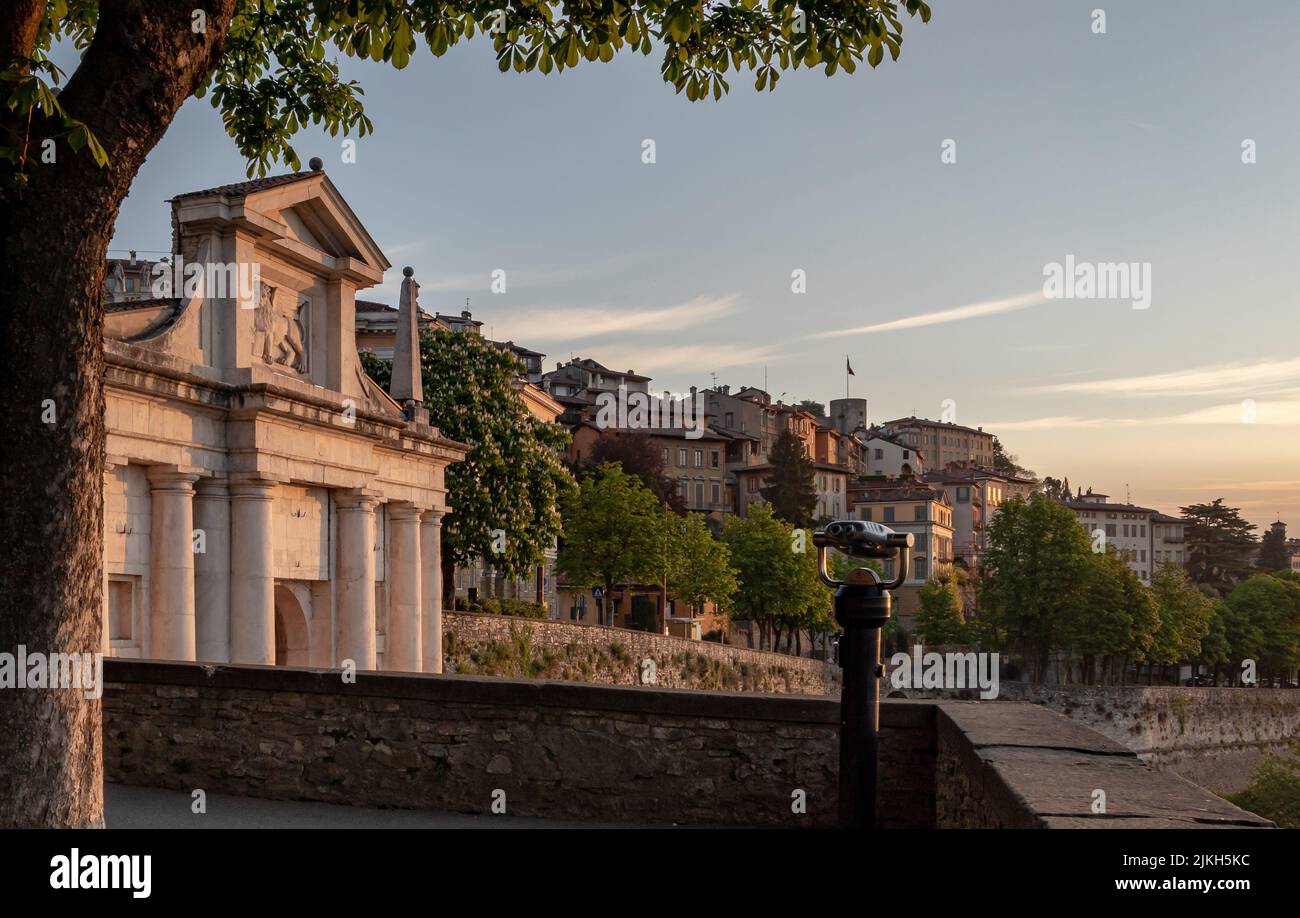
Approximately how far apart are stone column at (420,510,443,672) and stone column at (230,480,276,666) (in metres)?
7.09

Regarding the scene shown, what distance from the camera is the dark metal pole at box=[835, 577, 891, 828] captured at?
21.2 feet

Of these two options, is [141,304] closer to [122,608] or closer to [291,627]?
[122,608]

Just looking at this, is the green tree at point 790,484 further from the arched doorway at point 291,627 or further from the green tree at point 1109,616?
the arched doorway at point 291,627

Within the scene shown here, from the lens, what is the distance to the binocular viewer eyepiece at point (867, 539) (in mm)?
6664

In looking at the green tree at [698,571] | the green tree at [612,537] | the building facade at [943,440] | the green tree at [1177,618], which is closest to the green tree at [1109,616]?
the green tree at [1177,618]

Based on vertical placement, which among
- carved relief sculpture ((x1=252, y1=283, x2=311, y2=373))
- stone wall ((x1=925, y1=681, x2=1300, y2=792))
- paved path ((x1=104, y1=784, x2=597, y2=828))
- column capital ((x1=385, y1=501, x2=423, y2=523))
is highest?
carved relief sculpture ((x1=252, y1=283, x2=311, y2=373))

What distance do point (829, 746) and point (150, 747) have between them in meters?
5.98

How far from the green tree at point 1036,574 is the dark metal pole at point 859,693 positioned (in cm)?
7811

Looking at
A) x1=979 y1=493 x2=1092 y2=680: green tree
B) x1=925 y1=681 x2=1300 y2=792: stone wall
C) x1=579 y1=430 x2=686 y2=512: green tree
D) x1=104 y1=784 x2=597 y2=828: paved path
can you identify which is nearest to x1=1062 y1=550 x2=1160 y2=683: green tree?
x1=979 y1=493 x2=1092 y2=680: green tree

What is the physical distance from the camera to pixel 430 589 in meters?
29.1

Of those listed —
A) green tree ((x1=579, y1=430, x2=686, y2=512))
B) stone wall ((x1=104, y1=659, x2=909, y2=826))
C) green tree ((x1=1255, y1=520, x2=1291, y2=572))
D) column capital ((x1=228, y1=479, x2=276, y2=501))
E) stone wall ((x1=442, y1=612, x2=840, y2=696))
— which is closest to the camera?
stone wall ((x1=104, y1=659, x2=909, y2=826))

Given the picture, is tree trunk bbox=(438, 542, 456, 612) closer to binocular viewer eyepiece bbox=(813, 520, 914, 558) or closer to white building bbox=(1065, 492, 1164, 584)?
binocular viewer eyepiece bbox=(813, 520, 914, 558)

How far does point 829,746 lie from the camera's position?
899cm
